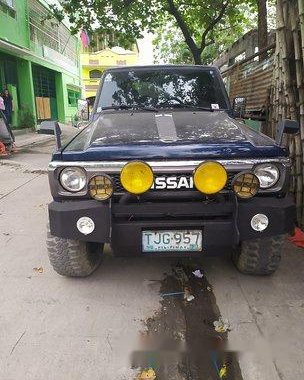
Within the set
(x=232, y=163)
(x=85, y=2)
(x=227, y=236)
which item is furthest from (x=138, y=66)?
(x=85, y=2)

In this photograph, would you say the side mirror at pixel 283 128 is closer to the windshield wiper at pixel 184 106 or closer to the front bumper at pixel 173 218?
the front bumper at pixel 173 218

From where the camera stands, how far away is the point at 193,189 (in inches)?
105

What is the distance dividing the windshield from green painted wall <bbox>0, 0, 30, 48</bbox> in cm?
1162

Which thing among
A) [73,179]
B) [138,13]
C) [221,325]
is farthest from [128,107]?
[138,13]

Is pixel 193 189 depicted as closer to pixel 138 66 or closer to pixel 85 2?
pixel 138 66

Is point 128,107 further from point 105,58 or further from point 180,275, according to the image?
point 105,58

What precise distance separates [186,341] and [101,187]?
1.15 m

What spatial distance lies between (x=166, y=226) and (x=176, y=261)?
991 millimetres

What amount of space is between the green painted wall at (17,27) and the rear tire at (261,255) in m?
13.7

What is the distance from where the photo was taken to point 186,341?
246 cm

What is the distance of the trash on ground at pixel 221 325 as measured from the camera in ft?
8.44

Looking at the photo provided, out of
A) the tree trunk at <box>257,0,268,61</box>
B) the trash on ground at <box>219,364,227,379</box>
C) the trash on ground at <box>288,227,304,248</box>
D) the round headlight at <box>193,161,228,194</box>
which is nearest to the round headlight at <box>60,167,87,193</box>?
the round headlight at <box>193,161,228,194</box>

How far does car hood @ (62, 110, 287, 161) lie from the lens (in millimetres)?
2652

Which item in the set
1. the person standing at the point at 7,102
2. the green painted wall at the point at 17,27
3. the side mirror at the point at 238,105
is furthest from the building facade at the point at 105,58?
the side mirror at the point at 238,105
